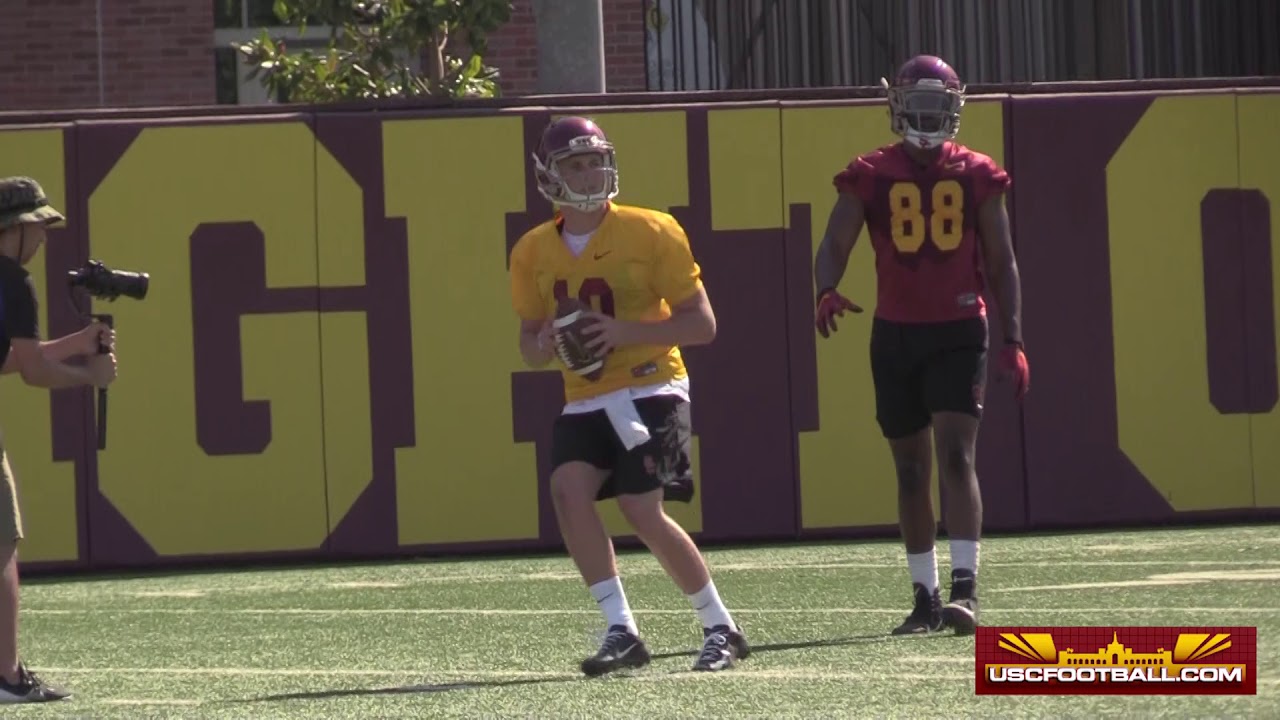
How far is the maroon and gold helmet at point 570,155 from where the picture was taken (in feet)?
21.2

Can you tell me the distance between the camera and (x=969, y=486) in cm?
728

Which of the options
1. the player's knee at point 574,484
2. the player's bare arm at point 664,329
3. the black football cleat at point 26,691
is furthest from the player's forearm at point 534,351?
the black football cleat at point 26,691

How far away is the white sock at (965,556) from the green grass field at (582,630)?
0.30 metres

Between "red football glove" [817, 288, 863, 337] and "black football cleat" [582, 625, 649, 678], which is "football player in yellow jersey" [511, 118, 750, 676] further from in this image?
"red football glove" [817, 288, 863, 337]

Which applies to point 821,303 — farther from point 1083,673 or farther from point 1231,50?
point 1231,50

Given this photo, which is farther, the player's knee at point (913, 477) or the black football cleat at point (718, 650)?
the player's knee at point (913, 477)

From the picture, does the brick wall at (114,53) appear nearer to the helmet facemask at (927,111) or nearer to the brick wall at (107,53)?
the brick wall at (107,53)

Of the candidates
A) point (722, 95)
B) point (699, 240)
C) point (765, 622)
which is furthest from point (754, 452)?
point (765, 622)

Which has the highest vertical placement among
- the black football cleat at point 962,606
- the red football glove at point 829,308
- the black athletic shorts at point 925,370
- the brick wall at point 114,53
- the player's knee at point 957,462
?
the brick wall at point 114,53

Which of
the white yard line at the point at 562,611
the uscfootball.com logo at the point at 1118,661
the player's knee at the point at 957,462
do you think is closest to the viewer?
the uscfootball.com logo at the point at 1118,661

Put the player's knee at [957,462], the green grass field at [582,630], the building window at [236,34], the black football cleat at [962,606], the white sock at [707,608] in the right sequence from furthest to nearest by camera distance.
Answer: the building window at [236,34] < the player's knee at [957,462] < the black football cleat at [962,606] < the white sock at [707,608] < the green grass field at [582,630]

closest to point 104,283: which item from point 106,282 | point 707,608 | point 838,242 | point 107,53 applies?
point 106,282

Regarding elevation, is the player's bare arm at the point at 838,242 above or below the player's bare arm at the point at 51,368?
above

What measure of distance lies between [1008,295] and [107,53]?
10.7 meters
